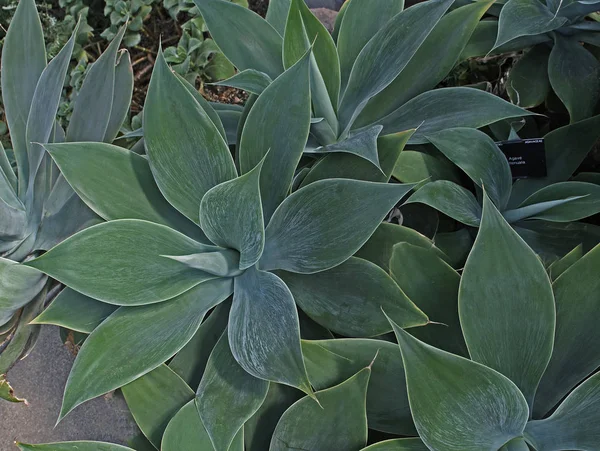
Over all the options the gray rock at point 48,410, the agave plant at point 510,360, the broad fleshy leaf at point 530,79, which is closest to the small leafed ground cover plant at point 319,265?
the agave plant at point 510,360

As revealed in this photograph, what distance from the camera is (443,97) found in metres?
0.79

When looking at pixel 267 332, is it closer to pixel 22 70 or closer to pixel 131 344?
pixel 131 344

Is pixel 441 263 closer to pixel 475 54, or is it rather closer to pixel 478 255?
pixel 478 255

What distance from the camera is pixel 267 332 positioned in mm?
Result: 592

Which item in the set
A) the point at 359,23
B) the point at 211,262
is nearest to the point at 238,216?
the point at 211,262

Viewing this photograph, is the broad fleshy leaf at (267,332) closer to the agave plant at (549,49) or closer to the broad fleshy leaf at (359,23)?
the broad fleshy leaf at (359,23)

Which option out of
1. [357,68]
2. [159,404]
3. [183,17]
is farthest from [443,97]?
[183,17]

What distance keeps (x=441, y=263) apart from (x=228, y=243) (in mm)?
278

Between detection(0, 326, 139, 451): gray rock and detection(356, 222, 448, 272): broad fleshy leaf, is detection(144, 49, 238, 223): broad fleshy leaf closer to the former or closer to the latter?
detection(356, 222, 448, 272): broad fleshy leaf

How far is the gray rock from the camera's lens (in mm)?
1700

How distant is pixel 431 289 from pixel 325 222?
16 centimetres

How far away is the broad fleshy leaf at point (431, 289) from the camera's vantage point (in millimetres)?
648

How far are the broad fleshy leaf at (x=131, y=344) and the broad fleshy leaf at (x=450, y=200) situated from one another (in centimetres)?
33

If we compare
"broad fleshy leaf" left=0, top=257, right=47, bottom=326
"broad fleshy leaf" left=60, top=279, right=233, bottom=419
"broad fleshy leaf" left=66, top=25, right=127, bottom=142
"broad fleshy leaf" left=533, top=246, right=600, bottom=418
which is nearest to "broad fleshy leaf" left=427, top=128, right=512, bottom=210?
"broad fleshy leaf" left=533, top=246, right=600, bottom=418
